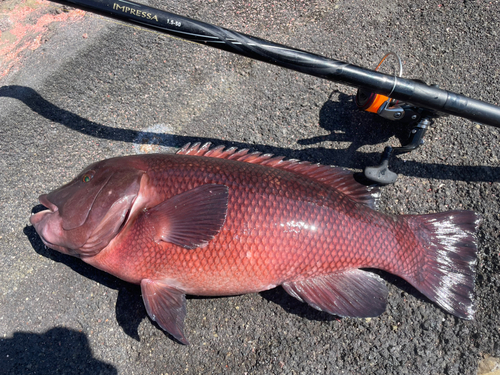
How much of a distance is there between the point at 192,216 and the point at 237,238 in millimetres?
306

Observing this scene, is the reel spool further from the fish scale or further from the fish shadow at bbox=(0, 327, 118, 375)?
the fish shadow at bbox=(0, 327, 118, 375)

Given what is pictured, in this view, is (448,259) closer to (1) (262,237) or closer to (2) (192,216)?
(1) (262,237)

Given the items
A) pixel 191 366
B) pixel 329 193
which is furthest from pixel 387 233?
pixel 191 366

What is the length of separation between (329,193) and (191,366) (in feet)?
5.24

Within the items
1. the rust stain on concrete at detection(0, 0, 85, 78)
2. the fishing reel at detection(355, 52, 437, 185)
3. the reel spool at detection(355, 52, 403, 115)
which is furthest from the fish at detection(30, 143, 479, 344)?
the rust stain on concrete at detection(0, 0, 85, 78)

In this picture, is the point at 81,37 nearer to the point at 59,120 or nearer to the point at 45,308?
the point at 59,120

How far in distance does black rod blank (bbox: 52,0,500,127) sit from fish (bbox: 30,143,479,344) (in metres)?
0.71

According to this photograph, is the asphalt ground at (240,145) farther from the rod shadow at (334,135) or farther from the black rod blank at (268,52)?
the black rod blank at (268,52)

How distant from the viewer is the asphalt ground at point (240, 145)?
6.97 ft

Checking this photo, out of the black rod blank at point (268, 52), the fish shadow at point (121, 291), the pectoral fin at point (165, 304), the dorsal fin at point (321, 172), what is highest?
the black rod blank at point (268, 52)

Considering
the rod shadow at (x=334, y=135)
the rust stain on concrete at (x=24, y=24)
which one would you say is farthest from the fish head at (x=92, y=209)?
the rust stain on concrete at (x=24, y=24)

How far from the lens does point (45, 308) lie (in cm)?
219

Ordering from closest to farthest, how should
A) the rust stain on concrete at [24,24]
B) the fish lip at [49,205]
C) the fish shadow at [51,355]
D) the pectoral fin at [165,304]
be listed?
1. the pectoral fin at [165,304]
2. the fish lip at [49,205]
3. the fish shadow at [51,355]
4. the rust stain on concrete at [24,24]

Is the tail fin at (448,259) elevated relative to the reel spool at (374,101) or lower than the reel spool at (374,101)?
lower
